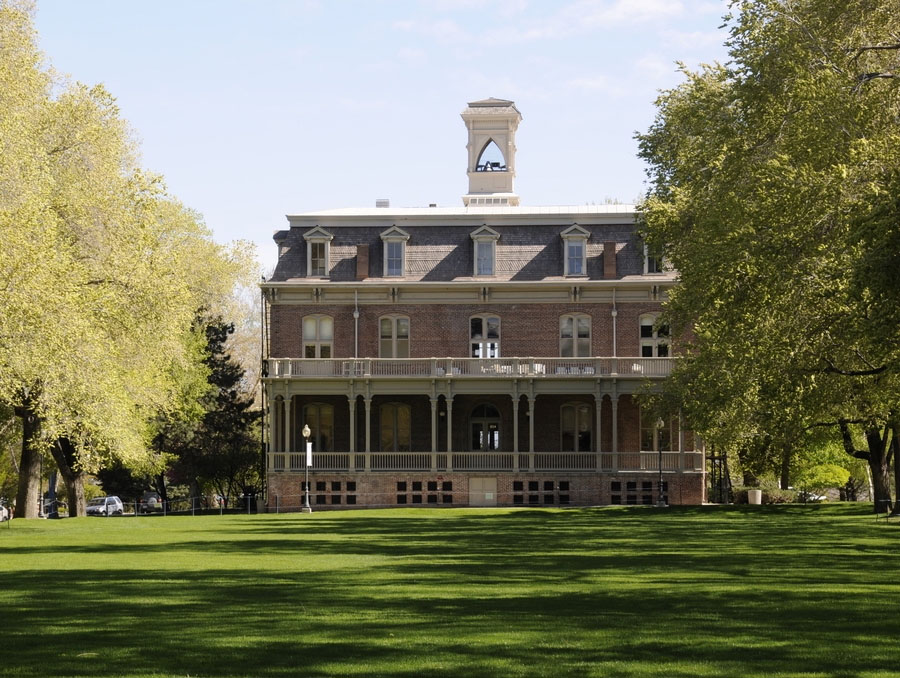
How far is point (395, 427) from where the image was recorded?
62.6m

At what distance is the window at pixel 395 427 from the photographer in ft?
205

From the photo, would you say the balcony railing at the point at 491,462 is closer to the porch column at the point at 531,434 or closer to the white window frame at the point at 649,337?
the porch column at the point at 531,434

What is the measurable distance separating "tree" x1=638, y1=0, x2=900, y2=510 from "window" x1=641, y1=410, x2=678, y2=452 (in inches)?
975

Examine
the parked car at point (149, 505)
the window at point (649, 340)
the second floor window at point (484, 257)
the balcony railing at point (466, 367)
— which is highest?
the second floor window at point (484, 257)

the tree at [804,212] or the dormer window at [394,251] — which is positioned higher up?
Result: the dormer window at [394,251]

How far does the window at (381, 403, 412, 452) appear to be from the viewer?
205 ft

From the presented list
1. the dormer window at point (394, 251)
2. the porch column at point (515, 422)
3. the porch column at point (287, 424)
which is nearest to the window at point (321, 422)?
the porch column at point (287, 424)

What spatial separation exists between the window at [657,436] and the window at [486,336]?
7.07 m

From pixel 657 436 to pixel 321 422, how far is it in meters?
14.8

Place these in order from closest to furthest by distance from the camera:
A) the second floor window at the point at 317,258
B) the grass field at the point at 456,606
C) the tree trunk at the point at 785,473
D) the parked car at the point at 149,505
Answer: the grass field at the point at 456,606, the tree trunk at the point at 785,473, the second floor window at the point at 317,258, the parked car at the point at 149,505

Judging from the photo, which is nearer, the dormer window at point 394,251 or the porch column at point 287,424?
the porch column at point 287,424

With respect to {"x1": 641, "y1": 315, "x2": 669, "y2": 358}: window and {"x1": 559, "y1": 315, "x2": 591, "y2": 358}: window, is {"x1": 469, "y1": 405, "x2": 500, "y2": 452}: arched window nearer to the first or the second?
{"x1": 559, "y1": 315, "x2": 591, "y2": 358}: window

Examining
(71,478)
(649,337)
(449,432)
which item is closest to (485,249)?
(649,337)

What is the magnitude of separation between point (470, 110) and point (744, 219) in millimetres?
44062
